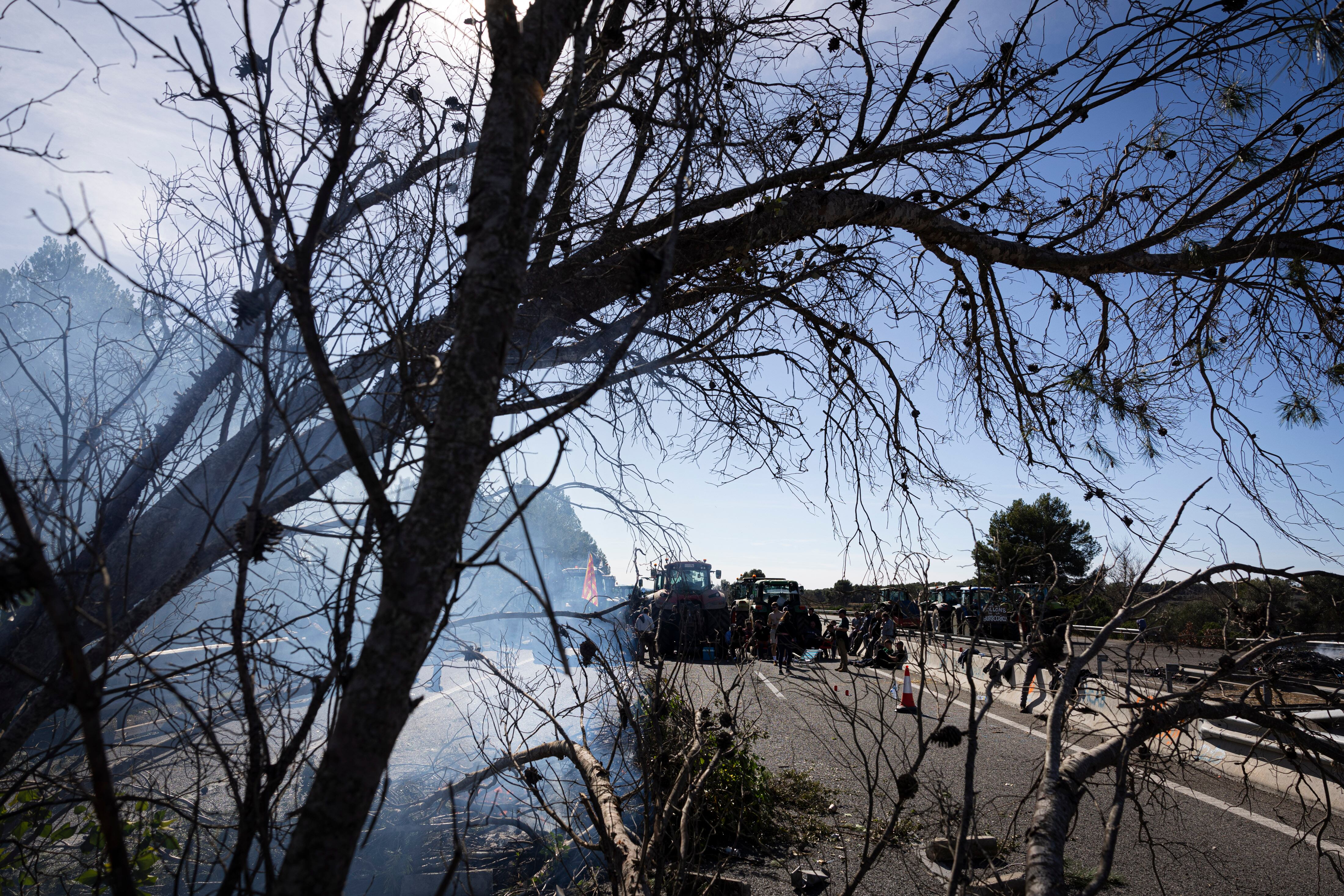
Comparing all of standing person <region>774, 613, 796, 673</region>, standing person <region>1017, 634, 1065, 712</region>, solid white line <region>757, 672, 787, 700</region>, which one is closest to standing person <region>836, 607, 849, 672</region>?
standing person <region>774, 613, 796, 673</region>

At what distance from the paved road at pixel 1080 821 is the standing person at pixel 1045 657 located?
0.48m

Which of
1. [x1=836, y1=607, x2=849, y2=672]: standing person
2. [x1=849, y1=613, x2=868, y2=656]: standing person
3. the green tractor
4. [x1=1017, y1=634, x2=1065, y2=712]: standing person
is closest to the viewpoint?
[x1=1017, y1=634, x2=1065, y2=712]: standing person

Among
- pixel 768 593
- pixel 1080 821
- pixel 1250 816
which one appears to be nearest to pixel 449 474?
pixel 1080 821

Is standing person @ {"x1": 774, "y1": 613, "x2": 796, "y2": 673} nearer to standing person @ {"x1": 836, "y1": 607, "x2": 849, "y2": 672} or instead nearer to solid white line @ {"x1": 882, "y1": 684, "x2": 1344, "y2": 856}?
Answer: standing person @ {"x1": 836, "y1": 607, "x2": 849, "y2": 672}

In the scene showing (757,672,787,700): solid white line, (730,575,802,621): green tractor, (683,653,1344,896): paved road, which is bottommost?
(757,672,787,700): solid white line

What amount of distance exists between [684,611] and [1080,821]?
4.88 m

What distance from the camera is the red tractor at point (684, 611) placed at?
12.5ft

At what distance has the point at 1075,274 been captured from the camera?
14.5 ft

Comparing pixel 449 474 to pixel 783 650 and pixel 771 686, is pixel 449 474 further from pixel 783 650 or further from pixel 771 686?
pixel 771 686

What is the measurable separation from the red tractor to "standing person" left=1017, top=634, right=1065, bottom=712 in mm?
1509

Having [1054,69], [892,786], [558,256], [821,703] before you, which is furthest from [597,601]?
[892,786]

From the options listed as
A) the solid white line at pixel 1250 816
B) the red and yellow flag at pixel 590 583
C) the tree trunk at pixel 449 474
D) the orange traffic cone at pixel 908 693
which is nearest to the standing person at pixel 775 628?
the red and yellow flag at pixel 590 583

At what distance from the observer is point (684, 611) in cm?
462

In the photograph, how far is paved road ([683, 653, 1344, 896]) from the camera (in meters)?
4.53
